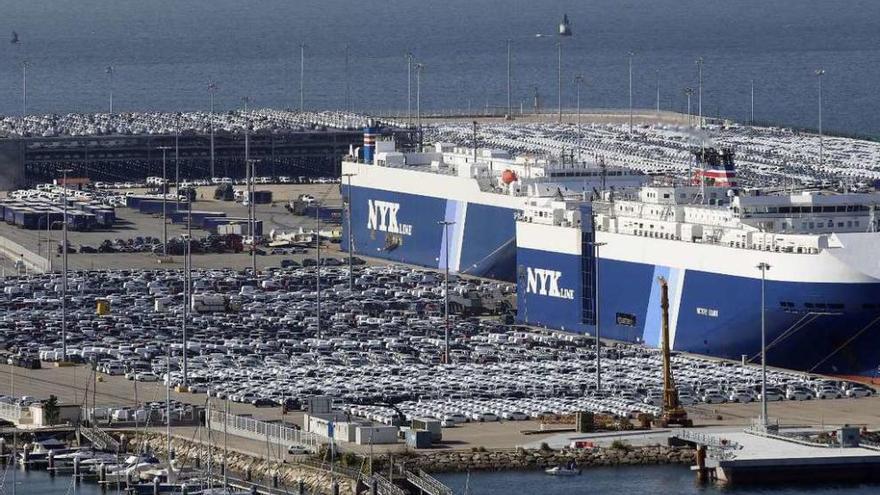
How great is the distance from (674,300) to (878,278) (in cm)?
521

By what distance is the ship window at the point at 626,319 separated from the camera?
56750 millimetres

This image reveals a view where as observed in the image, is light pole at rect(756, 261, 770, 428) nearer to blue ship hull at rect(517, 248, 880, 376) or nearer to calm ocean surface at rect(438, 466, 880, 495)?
blue ship hull at rect(517, 248, 880, 376)

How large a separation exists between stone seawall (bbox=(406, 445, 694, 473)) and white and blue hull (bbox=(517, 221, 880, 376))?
8783 millimetres

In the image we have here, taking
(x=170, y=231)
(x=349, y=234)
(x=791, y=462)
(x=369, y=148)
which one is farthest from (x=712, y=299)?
(x=170, y=231)

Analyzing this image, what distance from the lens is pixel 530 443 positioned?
145 ft

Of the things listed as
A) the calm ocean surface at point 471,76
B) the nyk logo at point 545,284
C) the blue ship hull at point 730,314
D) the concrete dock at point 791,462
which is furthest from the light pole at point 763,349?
the calm ocean surface at point 471,76

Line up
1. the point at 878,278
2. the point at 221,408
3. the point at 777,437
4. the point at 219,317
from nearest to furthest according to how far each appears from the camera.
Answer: the point at 777,437 < the point at 221,408 < the point at 878,278 < the point at 219,317

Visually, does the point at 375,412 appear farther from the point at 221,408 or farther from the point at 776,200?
the point at 776,200

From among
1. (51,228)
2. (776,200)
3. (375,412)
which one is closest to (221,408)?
(375,412)

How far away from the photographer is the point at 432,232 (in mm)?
71250

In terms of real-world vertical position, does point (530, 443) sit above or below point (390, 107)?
below

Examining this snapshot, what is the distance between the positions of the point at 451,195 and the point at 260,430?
26.1 meters

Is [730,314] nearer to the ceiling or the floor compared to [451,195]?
nearer to the floor

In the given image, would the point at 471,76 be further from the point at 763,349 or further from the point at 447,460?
the point at 447,460
